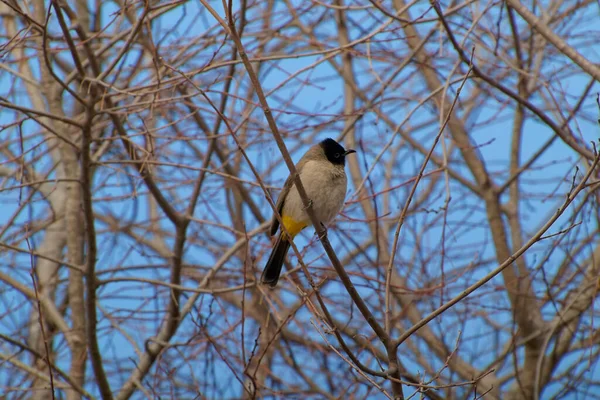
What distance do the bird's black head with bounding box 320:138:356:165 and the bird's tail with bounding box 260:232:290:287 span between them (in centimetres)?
66

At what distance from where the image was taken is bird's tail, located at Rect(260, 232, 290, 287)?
14.4ft

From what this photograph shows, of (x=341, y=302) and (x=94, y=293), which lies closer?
(x=94, y=293)

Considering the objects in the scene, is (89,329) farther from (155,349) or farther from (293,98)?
(293,98)

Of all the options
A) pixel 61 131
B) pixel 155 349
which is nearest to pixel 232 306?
pixel 155 349

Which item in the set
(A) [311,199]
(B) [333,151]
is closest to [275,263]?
(A) [311,199]

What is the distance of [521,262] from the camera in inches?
234

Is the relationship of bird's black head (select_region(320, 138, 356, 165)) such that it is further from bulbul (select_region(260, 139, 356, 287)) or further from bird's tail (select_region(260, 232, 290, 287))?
bird's tail (select_region(260, 232, 290, 287))

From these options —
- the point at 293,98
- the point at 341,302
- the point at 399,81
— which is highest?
the point at 399,81

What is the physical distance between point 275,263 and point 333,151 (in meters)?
0.89

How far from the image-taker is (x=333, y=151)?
15.7 feet

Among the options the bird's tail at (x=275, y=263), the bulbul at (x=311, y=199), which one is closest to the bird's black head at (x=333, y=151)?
the bulbul at (x=311, y=199)

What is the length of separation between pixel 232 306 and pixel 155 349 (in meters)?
2.60

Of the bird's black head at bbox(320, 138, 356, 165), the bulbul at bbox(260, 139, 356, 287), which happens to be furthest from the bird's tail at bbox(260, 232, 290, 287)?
the bird's black head at bbox(320, 138, 356, 165)

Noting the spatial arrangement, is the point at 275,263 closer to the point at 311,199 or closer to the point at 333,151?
the point at 311,199
